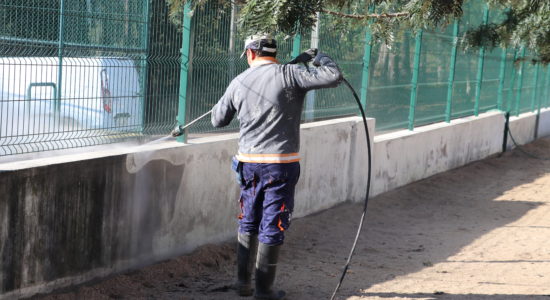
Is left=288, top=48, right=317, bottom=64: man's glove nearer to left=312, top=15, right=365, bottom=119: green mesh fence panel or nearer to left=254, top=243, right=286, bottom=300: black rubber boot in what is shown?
left=254, top=243, right=286, bottom=300: black rubber boot

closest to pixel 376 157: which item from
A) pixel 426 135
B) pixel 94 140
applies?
pixel 426 135

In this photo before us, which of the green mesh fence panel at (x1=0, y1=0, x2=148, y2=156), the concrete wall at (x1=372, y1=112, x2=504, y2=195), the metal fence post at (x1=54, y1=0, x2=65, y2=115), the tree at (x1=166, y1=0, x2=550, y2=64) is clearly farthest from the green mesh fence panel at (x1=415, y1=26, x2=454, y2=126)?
the metal fence post at (x1=54, y1=0, x2=65, y2=115)

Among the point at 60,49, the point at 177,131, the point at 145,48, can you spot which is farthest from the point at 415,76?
the point at 60,49

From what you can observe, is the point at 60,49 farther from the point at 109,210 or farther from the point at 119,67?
the point at 109,210

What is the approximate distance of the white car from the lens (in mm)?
5230

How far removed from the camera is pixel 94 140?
607 cm

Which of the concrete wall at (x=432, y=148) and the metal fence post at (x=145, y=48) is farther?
the concrete wall at (x=432, y=148)

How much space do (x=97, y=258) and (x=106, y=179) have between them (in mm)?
588

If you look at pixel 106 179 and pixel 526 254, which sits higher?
pixel 106 179

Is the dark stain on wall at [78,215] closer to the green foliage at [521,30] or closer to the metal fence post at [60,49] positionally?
the metal fence post at [60,49]

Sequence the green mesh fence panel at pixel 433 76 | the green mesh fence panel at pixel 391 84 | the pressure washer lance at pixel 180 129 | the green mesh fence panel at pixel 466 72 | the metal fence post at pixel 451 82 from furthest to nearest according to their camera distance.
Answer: the green mesh fence panel at pixel 466 72
the metal fence post at pixel 451 82
the green mesh fence panel at pixel 433 76
the green mesh fence panel at pixel 391 84
the pressure washer lance at pixel 180 129

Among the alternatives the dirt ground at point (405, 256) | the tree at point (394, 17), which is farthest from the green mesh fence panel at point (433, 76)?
the tree at point (394, 17)

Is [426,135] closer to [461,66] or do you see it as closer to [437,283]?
[461,66]

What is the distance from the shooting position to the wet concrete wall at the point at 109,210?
517cm
